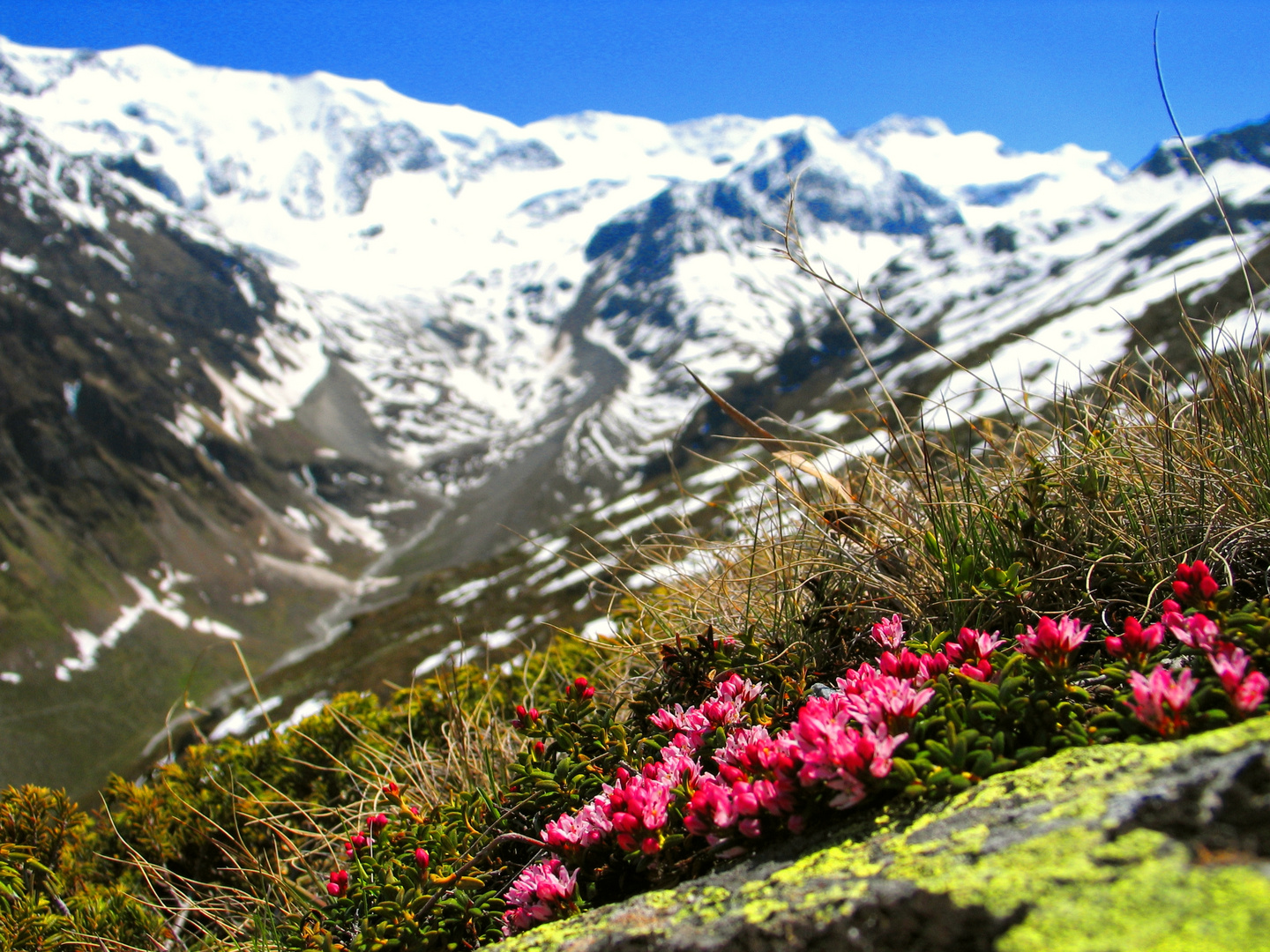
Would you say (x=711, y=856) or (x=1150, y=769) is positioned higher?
(x=1150, y=769)

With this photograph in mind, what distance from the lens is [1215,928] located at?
1165mm

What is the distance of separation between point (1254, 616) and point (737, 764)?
63.5 inches

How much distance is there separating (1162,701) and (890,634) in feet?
3.74

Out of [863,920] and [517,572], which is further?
[517,572]

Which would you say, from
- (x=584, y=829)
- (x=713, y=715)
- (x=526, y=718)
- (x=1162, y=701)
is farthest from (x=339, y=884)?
(x=1162, y=701)

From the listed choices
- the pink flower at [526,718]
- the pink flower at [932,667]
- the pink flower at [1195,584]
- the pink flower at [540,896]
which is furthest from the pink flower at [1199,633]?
the pink flower at [526,718]

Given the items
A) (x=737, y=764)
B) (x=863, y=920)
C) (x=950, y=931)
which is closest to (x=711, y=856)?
(x=737, y=764)

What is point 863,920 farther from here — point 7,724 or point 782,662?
point 7,724

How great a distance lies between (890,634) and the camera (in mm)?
2975

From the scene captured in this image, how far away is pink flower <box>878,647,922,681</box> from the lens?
2459 mm

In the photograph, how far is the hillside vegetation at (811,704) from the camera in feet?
6.95

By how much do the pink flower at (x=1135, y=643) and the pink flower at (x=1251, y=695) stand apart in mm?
336

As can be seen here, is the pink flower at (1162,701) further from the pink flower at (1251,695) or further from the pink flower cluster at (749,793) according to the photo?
the pink flower cluster at (749,793)

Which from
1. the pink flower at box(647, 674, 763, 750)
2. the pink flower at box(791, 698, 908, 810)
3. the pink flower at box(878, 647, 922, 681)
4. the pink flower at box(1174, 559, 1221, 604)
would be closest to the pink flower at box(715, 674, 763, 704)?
the pink flower at box(647, 674, 763, 750)
